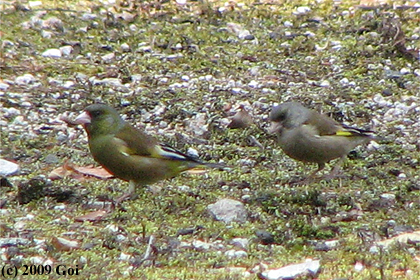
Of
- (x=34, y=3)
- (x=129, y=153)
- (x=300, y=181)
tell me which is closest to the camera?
(x=129, y=153)

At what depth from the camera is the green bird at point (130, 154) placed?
6223 millimetres

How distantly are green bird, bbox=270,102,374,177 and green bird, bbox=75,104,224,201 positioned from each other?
2.79 ft

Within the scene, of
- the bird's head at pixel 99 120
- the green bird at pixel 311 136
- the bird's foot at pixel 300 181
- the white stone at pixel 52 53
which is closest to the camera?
the bird's head at pixel 99 120

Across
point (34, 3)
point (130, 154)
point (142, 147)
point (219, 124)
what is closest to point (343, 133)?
point (219, 124)

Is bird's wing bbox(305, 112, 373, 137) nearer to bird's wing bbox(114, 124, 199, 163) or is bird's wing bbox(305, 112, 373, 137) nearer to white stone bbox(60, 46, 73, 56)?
bird's wing bbox(114, 124, 199, 163)

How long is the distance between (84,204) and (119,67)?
314 cm

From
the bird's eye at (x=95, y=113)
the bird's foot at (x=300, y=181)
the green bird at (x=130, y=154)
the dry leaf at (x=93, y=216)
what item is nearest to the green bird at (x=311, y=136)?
the bird's foot at (x=300, y=181)

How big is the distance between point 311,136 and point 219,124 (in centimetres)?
100

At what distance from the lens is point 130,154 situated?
20.6 feet

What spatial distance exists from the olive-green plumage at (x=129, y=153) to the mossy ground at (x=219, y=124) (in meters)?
0.16

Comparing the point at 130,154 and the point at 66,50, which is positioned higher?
the point at 130,154

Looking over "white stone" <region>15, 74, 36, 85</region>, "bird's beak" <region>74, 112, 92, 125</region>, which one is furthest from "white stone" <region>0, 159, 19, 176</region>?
"white stone" <region>15, 74, 36, 85</region>

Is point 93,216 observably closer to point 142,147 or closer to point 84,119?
point 142,147

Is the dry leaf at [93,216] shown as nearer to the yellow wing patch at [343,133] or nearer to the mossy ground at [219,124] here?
the mossy ground at [219,124]
